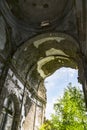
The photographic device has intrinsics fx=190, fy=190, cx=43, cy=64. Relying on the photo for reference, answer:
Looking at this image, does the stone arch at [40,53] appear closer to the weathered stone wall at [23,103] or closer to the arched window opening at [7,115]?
the weathered stone wall at [23,103]

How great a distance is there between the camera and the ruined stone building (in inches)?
456

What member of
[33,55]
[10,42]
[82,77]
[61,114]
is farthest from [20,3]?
[61,114]

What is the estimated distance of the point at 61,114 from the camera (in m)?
12.7

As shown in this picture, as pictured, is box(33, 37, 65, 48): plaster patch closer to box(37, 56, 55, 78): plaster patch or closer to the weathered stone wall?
box(37, 56, 55, 78): plaster patch

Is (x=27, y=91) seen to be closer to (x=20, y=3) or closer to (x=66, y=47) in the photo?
(x=66, y=47)

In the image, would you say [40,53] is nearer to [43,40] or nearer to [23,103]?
[43,40]

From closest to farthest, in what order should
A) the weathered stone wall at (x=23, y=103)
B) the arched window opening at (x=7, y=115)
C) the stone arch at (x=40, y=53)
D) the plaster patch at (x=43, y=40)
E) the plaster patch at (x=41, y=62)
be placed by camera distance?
1. the arched window opening at (x=7, y=115)
2. the weathered stone wall at (x=23, y=103)
3. the stone arch at (x=40, y=53)
4. the plaster patch at (x=43, y=40)
5. the plaster patch at (x=41, y=62)

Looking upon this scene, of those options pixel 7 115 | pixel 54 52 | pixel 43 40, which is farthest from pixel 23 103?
pixel 43 40

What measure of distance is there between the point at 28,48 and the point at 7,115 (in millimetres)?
4700

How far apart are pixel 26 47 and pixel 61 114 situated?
5113 millimetres

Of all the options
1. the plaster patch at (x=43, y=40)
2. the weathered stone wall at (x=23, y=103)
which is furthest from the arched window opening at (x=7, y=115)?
the plaster patch at (x=43, y=40)

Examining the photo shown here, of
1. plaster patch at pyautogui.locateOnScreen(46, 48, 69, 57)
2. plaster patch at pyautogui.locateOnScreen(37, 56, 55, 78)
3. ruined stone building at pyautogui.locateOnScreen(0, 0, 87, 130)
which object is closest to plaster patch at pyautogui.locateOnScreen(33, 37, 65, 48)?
ruined stone building at pyautogui.locateOnScreen(0, 0, 87, 130)

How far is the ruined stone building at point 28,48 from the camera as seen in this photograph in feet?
38.0

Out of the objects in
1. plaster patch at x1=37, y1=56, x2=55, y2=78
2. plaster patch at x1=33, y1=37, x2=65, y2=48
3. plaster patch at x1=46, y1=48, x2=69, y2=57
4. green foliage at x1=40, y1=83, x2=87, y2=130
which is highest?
plaster patch at x1=33, y1=37, x2=65, y2=48
